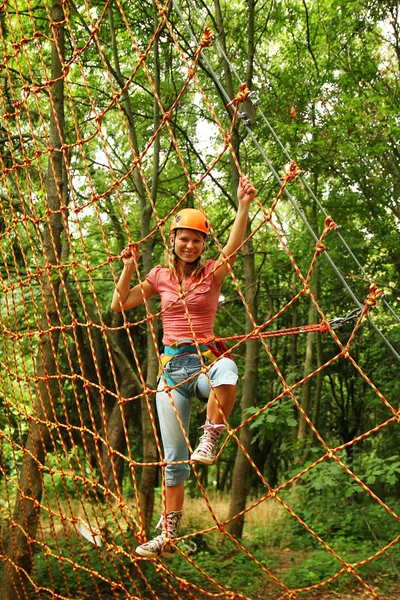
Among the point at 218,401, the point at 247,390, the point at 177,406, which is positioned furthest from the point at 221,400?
the point at 247,390

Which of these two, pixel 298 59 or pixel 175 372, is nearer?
pixel 175 372

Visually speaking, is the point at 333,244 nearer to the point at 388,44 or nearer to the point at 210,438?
the point at 388,44

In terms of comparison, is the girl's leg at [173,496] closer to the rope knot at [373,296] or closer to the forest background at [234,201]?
the rope knot at [373,296]

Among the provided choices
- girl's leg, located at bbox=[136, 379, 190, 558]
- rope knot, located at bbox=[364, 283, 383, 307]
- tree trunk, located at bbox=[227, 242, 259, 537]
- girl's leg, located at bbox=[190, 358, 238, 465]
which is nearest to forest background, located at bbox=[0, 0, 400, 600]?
tree trunk, located at bbox=[227, 242, 259, 537]

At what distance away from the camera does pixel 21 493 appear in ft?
9.75

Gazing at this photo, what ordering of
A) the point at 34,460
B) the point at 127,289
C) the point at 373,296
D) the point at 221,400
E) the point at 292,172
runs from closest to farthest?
the point at 373,296
the point at 292,172
the point at 221,400
the point at 127,289
the point at 34,460

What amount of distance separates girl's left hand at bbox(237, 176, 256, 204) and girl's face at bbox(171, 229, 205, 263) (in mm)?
215

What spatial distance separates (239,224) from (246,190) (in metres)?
0.13

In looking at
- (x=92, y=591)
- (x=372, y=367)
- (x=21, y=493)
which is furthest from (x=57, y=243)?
(x=372, y=367)

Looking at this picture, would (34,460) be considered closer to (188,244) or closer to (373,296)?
(188,244)

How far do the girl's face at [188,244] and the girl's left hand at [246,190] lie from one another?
0.21 meters

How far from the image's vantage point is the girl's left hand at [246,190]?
1.80 metres

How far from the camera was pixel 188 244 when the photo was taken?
1.99 m

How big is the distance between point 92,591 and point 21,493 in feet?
4.97
